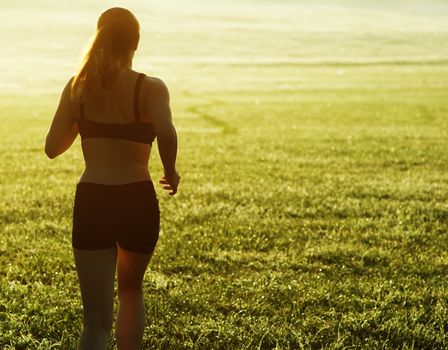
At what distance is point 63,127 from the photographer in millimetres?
3908

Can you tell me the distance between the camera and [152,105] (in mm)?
3717

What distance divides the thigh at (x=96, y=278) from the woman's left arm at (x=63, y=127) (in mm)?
646

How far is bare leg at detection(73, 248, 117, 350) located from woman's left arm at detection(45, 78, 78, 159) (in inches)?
25.4

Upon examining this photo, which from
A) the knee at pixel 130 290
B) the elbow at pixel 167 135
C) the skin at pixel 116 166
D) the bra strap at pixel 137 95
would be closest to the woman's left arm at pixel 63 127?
the skin at pixel 116 166

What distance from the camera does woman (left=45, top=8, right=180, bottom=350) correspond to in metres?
3.73

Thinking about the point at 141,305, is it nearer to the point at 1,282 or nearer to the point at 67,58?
the point at 1,282

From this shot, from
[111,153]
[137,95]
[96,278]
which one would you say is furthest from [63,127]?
[96,278]

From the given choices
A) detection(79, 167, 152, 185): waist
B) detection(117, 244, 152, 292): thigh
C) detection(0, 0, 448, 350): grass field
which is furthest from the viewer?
detection(0, 0, 448, 350): grass field

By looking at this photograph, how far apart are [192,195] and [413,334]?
567 cm

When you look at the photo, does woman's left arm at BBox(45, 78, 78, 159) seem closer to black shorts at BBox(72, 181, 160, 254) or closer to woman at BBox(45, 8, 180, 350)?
woman at BBox(45, 8, 180, 350)

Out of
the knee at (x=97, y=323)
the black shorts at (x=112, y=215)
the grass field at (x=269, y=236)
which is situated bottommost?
the grass field at (x=269, y=236)

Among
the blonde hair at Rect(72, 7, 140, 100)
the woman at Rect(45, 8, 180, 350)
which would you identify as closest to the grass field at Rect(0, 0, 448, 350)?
the woman at Rect(45, 8, 180, 350)

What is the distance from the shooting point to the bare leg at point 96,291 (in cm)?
390

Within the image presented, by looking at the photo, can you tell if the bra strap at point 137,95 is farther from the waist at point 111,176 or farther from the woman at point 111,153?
the waist at point 111,176
